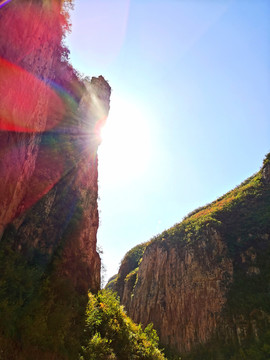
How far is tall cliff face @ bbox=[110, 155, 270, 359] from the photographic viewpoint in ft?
64.2

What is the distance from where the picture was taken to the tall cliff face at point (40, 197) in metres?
6.43

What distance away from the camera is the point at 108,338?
9867mm

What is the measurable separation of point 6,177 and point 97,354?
7094 mm

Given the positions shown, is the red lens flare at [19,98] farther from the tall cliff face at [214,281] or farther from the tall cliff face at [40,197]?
the tall cliff face at [214,281]

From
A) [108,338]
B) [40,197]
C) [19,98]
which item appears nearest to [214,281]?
[108,338]

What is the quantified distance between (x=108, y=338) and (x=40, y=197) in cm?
712

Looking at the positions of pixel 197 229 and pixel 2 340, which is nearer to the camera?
pixel 2 340

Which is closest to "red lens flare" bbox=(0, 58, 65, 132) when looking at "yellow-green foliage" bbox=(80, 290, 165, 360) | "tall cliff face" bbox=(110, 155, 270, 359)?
"yellow-green foliage" bbox=(80, 290, 165, 360)

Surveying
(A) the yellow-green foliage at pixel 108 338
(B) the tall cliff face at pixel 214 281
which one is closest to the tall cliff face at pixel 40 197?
(A) the yellow-green foliage at pixel 108 338

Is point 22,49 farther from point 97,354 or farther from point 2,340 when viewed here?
point 97,354

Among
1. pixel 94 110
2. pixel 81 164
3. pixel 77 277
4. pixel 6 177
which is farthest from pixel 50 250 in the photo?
pixel 94 110

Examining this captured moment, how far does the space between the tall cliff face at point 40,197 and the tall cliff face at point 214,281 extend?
14.1m

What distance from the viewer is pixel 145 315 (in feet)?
95.9

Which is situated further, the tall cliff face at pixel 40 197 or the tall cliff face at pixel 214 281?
the tall cliff face at pixel 214 281
